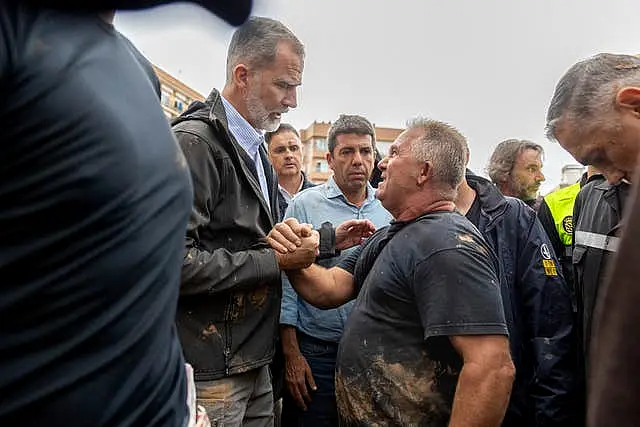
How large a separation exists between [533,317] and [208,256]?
170 cm

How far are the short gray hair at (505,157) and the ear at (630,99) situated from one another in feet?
9.07

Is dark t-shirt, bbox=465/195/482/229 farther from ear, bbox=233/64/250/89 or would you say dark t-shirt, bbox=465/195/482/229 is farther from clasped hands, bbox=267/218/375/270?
ear, bbox=233/64/250/89

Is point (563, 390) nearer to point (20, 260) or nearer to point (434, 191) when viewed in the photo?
point (434, 191)

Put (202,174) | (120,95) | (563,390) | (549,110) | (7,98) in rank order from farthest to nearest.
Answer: (563,390) → (549,110) → (202,174) → (120,95) → (7,98)

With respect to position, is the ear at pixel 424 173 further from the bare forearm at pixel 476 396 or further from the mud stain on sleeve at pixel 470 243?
the bare forearm at pixel 476 396

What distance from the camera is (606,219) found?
109 inches

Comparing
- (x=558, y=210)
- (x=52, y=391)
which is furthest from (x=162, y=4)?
(x=558, y=210)

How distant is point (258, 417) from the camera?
254 cm

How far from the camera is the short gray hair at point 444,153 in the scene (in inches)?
101

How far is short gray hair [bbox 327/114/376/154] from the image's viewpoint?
3.90 m

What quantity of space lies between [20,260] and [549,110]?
229 centimetres

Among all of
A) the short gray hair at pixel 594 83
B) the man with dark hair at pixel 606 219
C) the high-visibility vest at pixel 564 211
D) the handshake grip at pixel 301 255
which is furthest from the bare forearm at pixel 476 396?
the high-visibility vest at pixel 564 211

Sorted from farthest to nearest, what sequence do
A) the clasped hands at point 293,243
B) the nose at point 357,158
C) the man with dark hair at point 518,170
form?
the man with dark hair at point 518,170, the nose at point 357,158, the clasped hands at point 293,243

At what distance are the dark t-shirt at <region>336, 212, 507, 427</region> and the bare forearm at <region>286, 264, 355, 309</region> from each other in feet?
1.17
